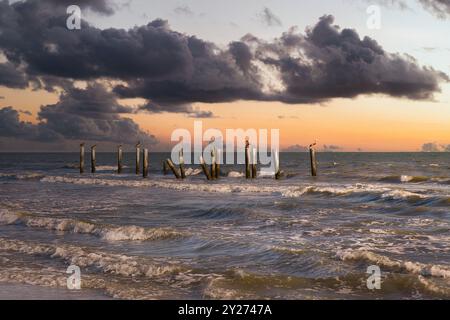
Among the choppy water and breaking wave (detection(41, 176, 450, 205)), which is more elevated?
breaking wave (detection(41, 176, 450, 205))

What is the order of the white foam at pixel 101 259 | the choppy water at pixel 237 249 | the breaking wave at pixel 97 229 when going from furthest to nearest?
the breaking wave at pixel 97 229 → the white foam at pixel 101 259 → the choppy water at pixel 237 249

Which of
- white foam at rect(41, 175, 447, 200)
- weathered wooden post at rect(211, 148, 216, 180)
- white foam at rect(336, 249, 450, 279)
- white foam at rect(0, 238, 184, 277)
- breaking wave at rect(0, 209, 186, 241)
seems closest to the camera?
white foam at rect(336, 249, 450, 279)

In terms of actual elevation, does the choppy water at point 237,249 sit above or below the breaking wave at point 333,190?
below

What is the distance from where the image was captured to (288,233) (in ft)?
48.8

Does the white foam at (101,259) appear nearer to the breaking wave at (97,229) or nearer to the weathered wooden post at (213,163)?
the breaking wave at (97,229)

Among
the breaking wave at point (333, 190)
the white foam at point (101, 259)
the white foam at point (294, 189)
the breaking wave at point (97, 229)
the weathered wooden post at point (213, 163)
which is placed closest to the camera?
the white foam at point (101, 259)

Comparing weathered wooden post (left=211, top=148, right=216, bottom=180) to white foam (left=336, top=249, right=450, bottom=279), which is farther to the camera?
weathered wooden post (left=211, top=148, right=216, bottom=180)

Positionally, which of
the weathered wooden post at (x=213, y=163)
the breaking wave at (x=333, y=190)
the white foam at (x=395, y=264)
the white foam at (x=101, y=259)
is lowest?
the white foam at (x=101, y=259)

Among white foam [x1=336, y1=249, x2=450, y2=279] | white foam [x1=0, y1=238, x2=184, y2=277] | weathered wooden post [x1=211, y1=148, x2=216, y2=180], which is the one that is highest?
weathered wooden post [x1=211, y1=148, x2=216, y2=180]

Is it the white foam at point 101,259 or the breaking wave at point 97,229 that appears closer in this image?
the white foam at point 101,259

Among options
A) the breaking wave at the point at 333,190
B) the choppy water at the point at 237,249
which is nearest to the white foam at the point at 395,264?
the choppy water at the point at 237,249

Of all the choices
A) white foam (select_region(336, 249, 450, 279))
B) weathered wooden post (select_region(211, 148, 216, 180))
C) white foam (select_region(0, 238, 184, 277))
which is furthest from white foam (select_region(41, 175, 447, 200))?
white foam (select_region(0, 238, 184, 277))

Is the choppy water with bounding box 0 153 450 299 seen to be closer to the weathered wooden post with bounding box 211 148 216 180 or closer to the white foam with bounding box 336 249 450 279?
the white foam with bounding box 336 249 450 279
